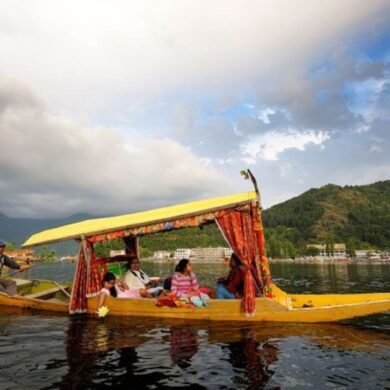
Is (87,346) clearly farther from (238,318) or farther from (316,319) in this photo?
(316,319)

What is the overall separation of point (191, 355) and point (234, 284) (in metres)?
4.08

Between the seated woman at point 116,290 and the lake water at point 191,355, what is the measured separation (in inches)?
42.7

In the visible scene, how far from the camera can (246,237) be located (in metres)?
12.0

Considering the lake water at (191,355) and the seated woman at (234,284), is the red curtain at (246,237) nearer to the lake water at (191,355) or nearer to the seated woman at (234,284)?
the seated woman at (234,284)

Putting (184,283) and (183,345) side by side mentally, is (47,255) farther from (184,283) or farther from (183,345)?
(183,345)

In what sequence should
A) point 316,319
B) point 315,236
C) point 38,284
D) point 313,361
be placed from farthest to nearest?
point 315,236 < point 38,284 < point 316,319 < point 313,361

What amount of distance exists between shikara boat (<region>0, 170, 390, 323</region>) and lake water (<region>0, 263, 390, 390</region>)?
408 mm

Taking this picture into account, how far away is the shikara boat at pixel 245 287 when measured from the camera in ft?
37.3

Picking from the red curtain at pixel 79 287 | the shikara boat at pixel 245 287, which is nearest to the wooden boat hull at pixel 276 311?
the shikara boat at pixel 245 287

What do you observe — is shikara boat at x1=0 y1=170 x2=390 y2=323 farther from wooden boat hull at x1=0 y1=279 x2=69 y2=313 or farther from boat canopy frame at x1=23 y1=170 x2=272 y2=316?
wooden boat hull at x1=0 y1=279 x2=69 y2=313

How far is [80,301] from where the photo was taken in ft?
44.4

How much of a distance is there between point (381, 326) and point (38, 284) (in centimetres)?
1556

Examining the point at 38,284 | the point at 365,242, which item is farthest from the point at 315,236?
the point at 38,284

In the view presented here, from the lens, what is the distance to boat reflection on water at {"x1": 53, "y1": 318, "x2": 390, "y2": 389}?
7.15m
